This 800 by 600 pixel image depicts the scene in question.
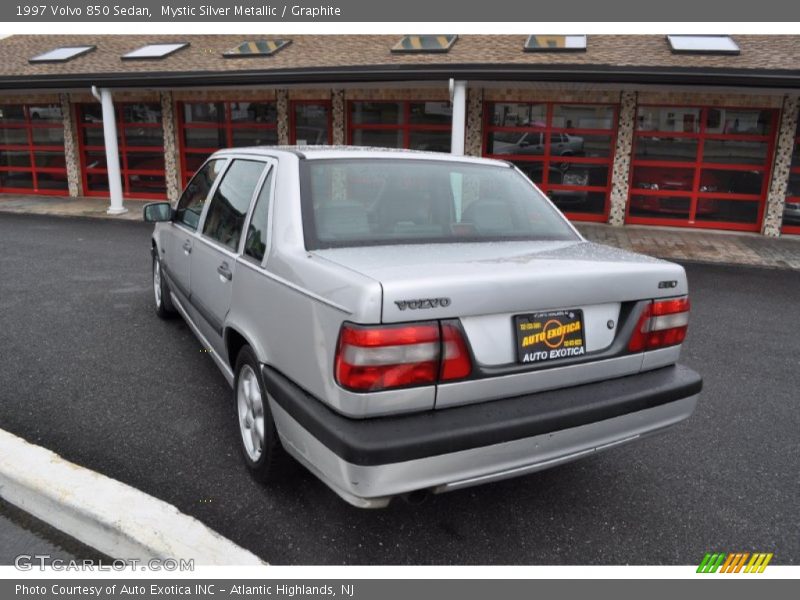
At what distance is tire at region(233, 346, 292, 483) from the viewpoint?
2.88 meters

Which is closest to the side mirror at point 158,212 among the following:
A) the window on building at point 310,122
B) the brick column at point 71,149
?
the window on building at point 310,122

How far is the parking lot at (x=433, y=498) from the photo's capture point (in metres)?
2.73

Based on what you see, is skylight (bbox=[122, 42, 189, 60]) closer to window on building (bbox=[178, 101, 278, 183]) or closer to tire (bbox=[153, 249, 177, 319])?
window on building (bbox=[178, 101, 278, 183])

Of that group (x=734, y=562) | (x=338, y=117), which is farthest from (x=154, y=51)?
(x=734, y=562)

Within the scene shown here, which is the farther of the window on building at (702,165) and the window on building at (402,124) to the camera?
the window on building at (402,124)

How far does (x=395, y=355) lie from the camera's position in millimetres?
2270

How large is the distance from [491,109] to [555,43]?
210cm

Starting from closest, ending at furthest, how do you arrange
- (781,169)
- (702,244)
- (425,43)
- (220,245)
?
(220,245)
(702,244)
(781,169)
(425,43)

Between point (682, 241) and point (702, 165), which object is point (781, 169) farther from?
point (682, 241)

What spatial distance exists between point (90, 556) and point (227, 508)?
576 mm

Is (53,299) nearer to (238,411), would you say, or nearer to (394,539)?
(238,411)

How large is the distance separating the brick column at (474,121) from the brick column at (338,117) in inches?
114

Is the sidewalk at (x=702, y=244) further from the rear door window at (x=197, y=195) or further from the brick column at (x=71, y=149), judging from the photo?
the brick column at (x=71, y=149)

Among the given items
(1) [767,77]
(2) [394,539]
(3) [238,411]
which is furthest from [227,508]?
(1) [767,77]
